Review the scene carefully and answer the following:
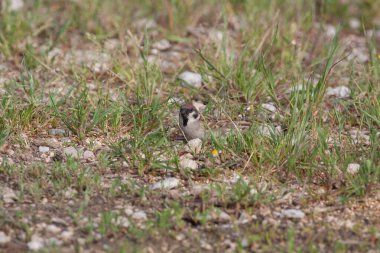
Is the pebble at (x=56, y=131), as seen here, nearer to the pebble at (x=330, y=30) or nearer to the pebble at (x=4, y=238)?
the pebble at (x=4, y=238)

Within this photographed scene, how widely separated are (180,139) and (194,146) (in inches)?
9.8

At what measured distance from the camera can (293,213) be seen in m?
3.81

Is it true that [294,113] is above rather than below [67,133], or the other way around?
above

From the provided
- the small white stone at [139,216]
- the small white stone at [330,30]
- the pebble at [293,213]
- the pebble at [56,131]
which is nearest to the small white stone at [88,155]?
the pebble at [56,131]

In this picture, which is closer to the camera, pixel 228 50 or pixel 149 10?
pixel 228 50

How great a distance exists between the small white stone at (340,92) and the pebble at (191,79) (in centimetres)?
98

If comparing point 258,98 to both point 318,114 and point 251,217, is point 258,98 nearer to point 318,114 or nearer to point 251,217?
point 318,114

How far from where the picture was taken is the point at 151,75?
5195 millimetres

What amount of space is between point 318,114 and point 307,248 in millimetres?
1651

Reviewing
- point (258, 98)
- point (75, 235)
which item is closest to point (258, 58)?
point (258, 98)

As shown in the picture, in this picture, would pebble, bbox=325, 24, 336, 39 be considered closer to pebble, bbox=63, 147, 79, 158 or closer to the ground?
the ground

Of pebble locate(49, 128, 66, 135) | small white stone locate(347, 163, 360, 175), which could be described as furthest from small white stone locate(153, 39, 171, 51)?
small white stone locate(347, 163, 360, 175)

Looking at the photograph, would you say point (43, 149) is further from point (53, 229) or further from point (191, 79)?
point (191, 79)

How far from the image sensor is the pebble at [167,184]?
4.04 metres
